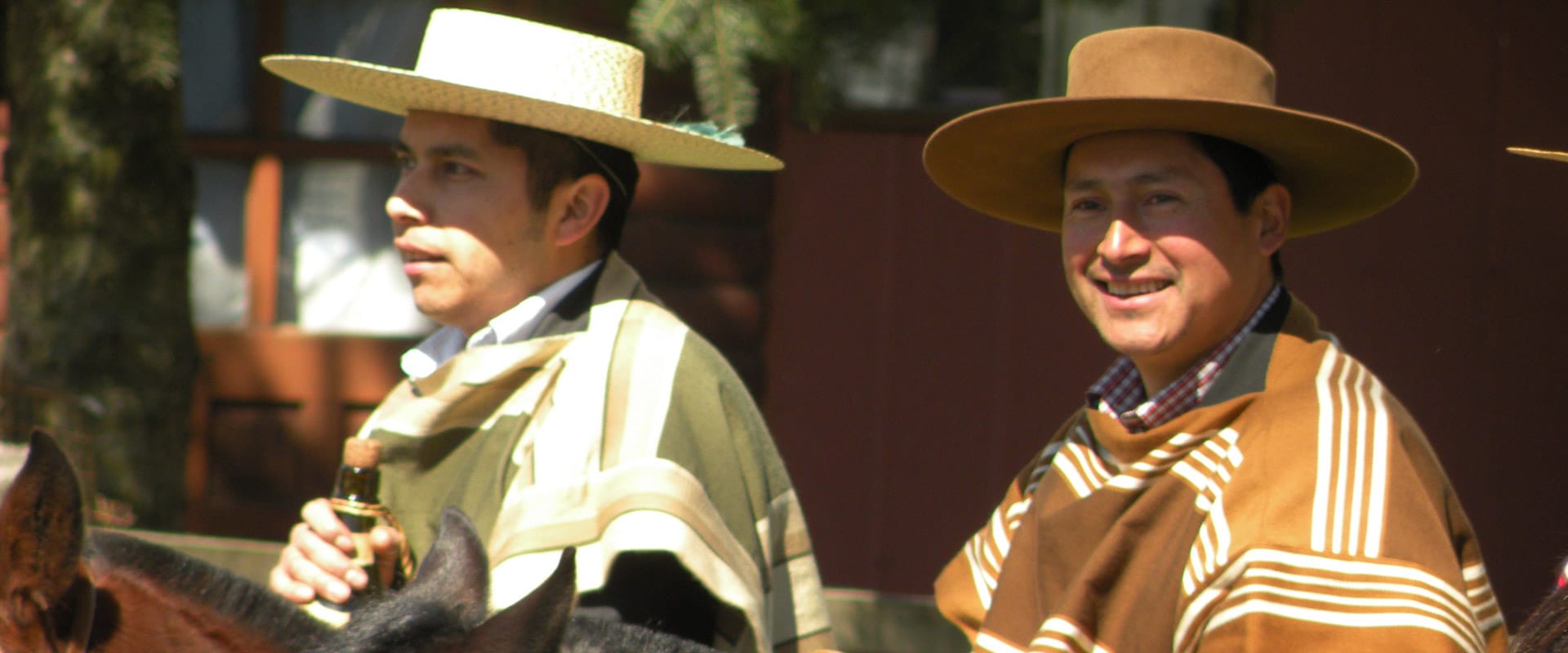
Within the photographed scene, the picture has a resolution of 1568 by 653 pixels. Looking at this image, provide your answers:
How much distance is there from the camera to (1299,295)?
550cm

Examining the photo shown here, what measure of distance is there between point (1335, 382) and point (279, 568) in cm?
146

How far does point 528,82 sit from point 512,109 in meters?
0.08

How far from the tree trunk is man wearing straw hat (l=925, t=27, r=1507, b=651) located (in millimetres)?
2755

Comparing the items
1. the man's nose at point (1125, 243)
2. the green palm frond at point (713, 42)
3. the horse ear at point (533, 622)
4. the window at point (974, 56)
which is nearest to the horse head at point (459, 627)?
the horse ear at point (533, 622)

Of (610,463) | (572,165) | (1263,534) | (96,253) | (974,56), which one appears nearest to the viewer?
(1263,534)

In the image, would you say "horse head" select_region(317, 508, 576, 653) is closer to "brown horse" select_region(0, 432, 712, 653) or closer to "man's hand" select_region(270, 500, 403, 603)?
"brown horse" select_region(0, 432, 712, 653)

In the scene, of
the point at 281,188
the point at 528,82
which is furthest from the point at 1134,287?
the point at 281,188

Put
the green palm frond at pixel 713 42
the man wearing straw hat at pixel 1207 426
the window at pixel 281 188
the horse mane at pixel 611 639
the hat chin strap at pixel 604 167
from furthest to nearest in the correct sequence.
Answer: the window at pixel 281 188, the green palm frond at pixel 713 42, the hat chin strap at pixel 604 167, the man wearing straw hat at pixel 1207 426, the horse mane at pixel 611 639

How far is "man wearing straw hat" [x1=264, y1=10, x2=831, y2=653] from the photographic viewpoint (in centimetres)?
230

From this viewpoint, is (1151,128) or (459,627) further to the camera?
(1151,128)

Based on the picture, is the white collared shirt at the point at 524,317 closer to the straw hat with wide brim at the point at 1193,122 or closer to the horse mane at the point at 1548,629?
the straw hat with wide brim at the point at 1193,122

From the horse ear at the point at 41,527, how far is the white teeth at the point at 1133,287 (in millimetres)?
1364

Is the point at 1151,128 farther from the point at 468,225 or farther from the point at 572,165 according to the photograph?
the point at 468,225

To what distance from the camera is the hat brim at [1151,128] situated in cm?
224
